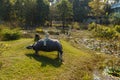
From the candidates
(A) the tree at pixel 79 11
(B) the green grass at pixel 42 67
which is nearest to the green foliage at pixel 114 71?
(B) the green grass at pixel 42 67

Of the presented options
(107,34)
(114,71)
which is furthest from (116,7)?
(114,71)

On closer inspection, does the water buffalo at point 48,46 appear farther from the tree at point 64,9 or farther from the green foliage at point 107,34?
the tree at point 64,9

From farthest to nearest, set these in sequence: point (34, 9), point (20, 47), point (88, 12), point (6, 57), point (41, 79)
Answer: point (88, 12) → point (34, 9) → point (20, 47) → point (6, 57) → point (41, 79)

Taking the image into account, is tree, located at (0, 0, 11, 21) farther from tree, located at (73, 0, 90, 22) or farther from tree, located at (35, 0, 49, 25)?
tree, located at (73, 0, 90, 22)

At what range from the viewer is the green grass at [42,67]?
31.3 feet

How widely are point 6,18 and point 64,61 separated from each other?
27587mm

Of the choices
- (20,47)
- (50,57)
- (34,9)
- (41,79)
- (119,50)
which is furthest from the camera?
(34,9)

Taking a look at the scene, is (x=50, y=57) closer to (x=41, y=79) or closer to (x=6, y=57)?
(x=6, y=57)

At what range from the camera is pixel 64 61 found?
12.6 meters

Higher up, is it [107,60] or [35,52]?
[35,52]

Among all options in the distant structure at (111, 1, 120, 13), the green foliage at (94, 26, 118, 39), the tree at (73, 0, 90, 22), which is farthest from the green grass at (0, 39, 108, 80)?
the distant structure at (111, 1, 120, 13)

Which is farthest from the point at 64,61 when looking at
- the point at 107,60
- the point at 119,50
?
the point at 119,50

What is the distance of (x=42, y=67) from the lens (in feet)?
35.4

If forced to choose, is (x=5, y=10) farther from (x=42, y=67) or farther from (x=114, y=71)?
(x=42, y=67)
